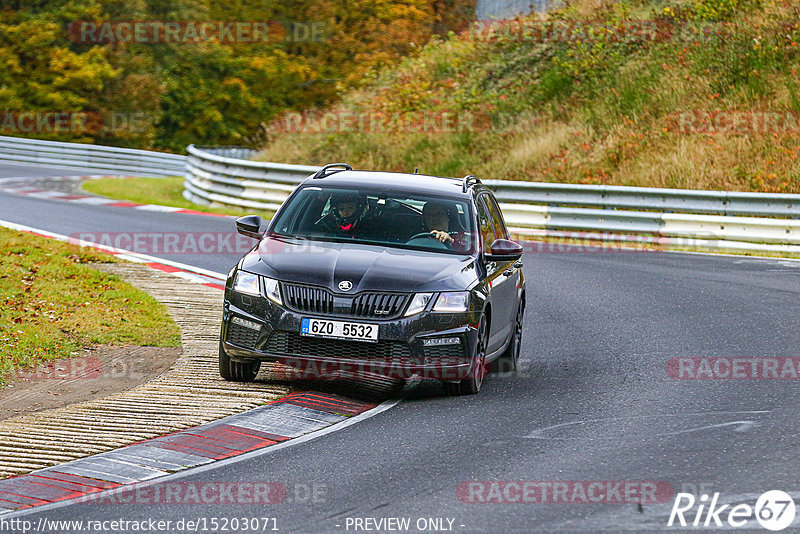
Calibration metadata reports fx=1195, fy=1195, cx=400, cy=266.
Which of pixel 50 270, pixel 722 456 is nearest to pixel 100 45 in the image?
pixel 50 270

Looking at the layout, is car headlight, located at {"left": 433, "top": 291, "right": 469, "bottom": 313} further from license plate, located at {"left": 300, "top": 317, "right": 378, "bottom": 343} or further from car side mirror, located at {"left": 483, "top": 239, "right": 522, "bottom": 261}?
car side mirror, located at {"left": 483, "top": 239, "right": 522, "bottom": 261}

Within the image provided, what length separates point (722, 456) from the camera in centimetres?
756

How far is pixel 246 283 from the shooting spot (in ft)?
31.0

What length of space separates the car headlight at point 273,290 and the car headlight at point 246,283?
74mm

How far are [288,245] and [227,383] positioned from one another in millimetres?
1253

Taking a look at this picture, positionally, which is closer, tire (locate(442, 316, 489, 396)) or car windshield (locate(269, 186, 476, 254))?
tire (locate(442, 316, 489, 396))

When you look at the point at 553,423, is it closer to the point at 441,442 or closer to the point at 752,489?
the point at 441,442

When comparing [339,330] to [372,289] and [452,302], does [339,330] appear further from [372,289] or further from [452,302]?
[452,302]

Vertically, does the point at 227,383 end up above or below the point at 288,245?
below

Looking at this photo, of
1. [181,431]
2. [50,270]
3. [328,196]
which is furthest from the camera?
[50,270]

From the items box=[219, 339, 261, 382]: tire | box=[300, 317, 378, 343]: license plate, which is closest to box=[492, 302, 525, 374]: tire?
box=[300, 317, 378, 343]: license plate

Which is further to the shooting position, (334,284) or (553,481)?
(334,284)

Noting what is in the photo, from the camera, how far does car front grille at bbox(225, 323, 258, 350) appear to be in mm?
9281

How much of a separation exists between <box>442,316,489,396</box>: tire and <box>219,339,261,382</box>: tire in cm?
158
